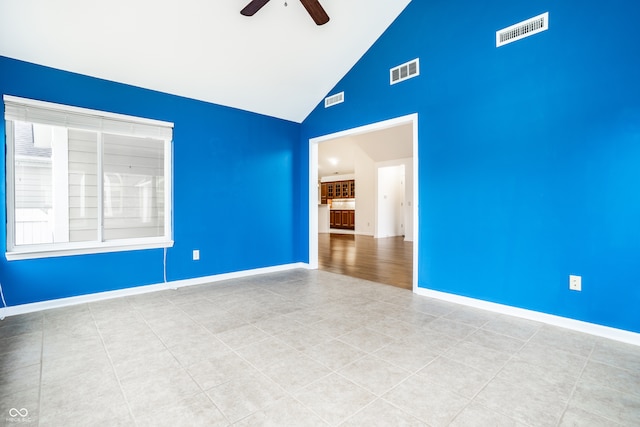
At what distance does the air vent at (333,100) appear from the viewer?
15.4 feet

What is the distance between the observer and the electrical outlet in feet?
8.61

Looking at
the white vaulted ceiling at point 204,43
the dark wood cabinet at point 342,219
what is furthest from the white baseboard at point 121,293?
the dark wood cabinet at point 342,219

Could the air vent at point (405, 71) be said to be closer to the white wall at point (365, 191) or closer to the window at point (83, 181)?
the window at point (83, 181)

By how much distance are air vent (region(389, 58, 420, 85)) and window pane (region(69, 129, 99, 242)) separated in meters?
3.81

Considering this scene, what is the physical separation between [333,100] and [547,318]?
3935 mm

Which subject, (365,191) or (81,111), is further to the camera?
(365,191)

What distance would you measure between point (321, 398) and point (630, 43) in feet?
11.4

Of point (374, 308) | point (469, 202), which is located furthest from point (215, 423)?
point (469, 202)

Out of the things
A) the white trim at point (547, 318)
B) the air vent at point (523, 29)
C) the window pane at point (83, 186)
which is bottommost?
the white trim at point (547, 318)

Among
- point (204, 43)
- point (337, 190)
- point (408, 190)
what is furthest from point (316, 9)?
point (337, 190)

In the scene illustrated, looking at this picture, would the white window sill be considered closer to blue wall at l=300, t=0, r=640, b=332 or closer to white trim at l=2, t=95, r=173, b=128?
white trim at l=2, t=95, r=173, b=128

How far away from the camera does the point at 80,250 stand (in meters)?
3.38

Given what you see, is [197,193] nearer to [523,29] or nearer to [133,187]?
[133,187]

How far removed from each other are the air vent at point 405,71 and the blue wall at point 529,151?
3.7 inches
